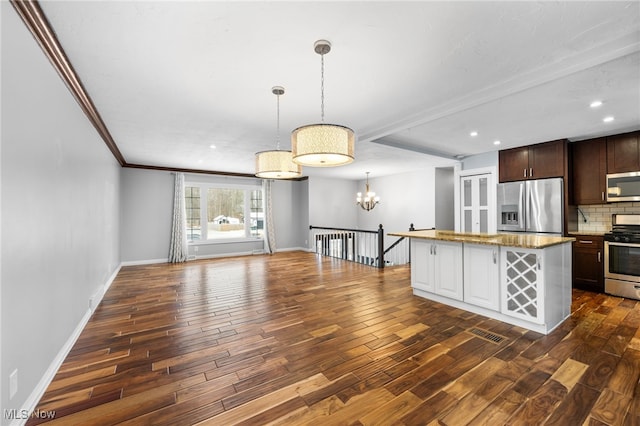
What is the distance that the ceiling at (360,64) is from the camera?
1.88 meters

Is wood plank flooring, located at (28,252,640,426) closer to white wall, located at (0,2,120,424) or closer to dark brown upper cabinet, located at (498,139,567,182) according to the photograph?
white wall, located at (0,2,120,424)

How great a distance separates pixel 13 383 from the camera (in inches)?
64.6

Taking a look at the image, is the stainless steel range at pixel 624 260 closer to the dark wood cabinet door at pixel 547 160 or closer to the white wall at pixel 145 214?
the dark wood cabinet door at pixel 547 160

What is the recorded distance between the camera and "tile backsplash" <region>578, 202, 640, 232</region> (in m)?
4.56

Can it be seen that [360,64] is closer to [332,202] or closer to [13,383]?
[13,383]

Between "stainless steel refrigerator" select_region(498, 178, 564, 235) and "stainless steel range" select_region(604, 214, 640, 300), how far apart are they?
0.71 meters

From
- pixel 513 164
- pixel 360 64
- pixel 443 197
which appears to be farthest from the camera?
pixel 443 197

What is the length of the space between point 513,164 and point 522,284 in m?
3.41

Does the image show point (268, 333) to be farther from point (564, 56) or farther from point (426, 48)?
point (564, 56)

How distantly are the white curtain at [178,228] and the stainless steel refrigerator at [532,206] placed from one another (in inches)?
298

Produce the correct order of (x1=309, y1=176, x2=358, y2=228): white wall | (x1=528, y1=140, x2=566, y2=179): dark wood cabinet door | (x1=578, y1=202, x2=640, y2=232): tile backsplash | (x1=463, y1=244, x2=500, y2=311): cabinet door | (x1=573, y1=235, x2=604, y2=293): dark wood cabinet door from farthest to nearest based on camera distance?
(x1=309, y1=176, x2=358, y2=228): white wall
(x1=528, y1=140, x2=566, y2=179): dark wood cabinet door
(x1=578, y1=202, x2=640, y2=232): tile backsplash
(x1=573, y1=235, x2=604, y2=293): dark wood cabinet door
(x1=463, y1=244, x2=500, y2=311): cabinet door

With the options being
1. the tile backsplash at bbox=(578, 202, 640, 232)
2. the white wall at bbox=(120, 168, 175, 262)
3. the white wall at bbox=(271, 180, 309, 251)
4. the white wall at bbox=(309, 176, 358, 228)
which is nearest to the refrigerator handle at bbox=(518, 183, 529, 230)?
the tile backsplash at bbox=(578, 202, 640, 232)

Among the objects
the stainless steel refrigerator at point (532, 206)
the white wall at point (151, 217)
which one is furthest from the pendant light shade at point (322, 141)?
the white wall at point (151, 217)

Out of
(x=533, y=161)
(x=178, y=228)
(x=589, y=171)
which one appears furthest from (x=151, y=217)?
(x=589, y=171)
